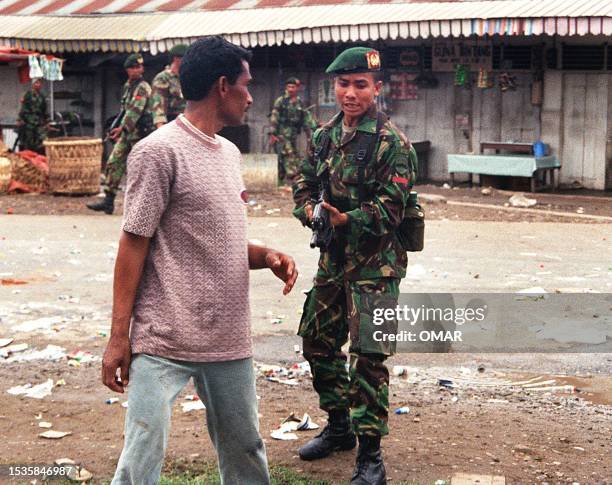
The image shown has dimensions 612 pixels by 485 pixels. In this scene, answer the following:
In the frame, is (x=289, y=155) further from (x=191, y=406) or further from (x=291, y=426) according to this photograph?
(x=291, y=426)

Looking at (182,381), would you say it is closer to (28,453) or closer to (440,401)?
(28,453)

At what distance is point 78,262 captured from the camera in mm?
10203

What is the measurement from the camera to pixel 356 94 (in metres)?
4.84

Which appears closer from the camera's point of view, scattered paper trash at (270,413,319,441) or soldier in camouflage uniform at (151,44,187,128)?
scattered paper trash at (270,413,319,441)

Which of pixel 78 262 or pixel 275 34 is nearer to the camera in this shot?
pixel 78 262

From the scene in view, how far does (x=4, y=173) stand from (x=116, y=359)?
13321 mm

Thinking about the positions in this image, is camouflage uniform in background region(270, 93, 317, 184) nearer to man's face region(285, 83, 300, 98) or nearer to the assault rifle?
man's face region(285, 83, 300, 98)

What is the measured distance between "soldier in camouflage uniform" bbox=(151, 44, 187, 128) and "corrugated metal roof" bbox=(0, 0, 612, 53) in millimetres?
3872

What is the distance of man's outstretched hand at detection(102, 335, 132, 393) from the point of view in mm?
3428

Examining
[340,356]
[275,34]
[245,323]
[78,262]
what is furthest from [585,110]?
[245,323]

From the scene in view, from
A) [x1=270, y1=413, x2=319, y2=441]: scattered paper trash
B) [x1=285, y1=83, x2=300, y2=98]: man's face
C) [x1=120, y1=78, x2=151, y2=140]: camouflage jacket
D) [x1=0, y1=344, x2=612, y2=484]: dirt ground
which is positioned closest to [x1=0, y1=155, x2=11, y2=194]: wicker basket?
[x1=120, y1=78, x2=151, y2=140]: camouflage jacket

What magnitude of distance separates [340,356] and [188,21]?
14787 mm

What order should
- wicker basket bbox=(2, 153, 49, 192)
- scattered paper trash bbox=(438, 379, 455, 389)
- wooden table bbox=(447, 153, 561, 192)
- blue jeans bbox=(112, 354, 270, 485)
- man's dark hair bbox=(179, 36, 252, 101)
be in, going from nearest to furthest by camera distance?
blue jeans bbox=(112, 354, 270, 485)
man's dark hair bbox=(179, 36, 252, 101)
scattered paper trash bbox=(438, 379, 455, 389)
wooden table bbox=(447, 153, 561, 192)
wicker basket bbox=(2, 153, 49, 192)

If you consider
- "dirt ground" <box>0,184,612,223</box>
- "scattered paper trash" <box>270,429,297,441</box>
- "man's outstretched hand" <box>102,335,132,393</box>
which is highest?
"man's outstretched hand" <box>102,335,132,393</box>
